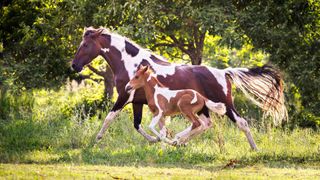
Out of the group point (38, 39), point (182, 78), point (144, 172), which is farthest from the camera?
point (38, 39)

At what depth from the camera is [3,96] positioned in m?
18.3

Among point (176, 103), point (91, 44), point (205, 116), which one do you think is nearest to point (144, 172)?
point (176, 103)

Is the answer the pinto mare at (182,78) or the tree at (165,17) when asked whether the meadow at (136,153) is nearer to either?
the pinto mare at (182,78)

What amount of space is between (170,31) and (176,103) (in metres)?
8.41

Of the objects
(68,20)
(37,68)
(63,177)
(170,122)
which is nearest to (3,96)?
(37,68)

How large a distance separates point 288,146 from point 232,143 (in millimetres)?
1135

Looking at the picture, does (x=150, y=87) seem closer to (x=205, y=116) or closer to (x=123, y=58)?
(x=205, y=116)

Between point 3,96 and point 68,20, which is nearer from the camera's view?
point 3,96

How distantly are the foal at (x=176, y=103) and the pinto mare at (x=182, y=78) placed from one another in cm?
36

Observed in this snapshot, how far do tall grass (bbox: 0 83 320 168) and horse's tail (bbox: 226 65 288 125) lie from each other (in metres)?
0.76

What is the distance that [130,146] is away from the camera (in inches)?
517

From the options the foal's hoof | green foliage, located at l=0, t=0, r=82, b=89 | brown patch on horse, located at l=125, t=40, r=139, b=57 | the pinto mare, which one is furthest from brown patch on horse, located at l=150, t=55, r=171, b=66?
green foliage, located at l=0, t=0, r=82, b=89

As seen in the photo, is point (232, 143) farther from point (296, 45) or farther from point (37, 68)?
point (37, 68)

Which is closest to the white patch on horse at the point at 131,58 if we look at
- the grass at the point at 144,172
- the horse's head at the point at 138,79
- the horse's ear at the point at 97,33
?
the horse's ear at the point at 97,33
